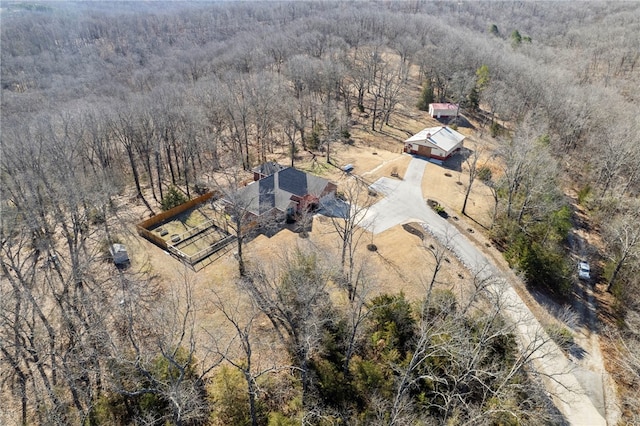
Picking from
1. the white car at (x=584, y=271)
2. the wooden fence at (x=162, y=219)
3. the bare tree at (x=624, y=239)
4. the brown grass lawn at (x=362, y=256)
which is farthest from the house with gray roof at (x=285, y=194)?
the bare tree at (x=624, y=239)

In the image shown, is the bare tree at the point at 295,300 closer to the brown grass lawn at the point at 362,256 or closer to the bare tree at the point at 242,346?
the bare tree at the point at 242,346

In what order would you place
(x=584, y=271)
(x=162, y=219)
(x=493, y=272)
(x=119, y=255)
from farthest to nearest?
(x=162, y=219), (x=584, y=271), (x=119, y=255), (x=493, y=272)

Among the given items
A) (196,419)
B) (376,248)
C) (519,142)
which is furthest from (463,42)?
(196,419)

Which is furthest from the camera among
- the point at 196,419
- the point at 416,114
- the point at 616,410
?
the point at 416,114

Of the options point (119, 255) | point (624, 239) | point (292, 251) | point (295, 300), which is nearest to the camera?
point (295, 300)

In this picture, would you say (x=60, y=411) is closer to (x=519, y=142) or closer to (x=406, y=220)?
(x=406, y=220)

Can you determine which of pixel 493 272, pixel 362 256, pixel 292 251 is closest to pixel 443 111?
pixel 362 256

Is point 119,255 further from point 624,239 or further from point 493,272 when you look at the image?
point 624,239
